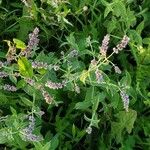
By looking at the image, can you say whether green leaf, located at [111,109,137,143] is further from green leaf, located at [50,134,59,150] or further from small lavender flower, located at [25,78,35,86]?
small lavender flower, located at [25,78,35,86]

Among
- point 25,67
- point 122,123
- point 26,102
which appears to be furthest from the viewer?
point 122,123

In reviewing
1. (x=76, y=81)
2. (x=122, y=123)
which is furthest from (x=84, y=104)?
(x=122, y=123)

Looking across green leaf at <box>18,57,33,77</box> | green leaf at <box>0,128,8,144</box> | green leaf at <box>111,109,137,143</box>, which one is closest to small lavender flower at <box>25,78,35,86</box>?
green leaf at <box>18,57,33,77</box>

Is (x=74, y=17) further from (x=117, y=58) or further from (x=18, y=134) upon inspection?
(x=18, y=134)

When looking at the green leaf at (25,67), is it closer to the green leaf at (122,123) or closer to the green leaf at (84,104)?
the green leaf at (84,104)

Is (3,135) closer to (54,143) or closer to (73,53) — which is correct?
(54,143)
